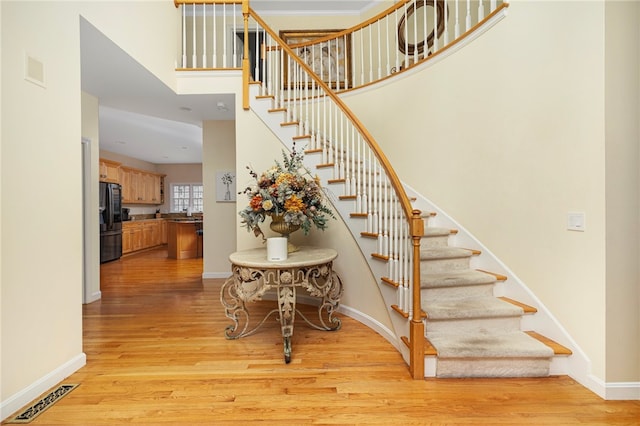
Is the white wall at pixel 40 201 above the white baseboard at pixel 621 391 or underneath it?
above

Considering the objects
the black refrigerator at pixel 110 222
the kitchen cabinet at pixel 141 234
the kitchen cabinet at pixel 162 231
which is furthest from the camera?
the kitchen cabinet at pixel 162 231

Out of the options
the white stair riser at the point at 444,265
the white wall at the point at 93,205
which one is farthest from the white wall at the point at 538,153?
the white wall at the point at 93,205

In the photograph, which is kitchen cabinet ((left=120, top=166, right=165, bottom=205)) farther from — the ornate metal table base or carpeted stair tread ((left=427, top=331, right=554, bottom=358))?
carpeted stair tread ((left=427, top=331, right=554, bottom=358))

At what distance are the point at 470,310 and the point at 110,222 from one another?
719 cm

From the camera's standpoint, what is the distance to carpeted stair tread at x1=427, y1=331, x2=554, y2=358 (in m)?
1.93

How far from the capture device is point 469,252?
2.79 m

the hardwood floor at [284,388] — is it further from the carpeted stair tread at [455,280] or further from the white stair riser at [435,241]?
the white stair riser at [435,241]

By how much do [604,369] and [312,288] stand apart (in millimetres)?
1929

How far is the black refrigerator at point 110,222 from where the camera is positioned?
243 inches

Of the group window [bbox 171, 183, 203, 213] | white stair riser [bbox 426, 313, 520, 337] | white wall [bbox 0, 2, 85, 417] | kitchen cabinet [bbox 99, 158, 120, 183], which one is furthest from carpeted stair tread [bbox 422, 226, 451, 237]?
window [bbox 171, 183, 203, 213]

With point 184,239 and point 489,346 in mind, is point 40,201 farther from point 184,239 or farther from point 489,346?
point 184,239

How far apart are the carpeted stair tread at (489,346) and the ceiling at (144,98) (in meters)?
3.50

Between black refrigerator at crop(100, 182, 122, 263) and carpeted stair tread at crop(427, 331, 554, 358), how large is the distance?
680cm

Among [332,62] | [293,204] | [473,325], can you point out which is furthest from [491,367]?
[332,62]
